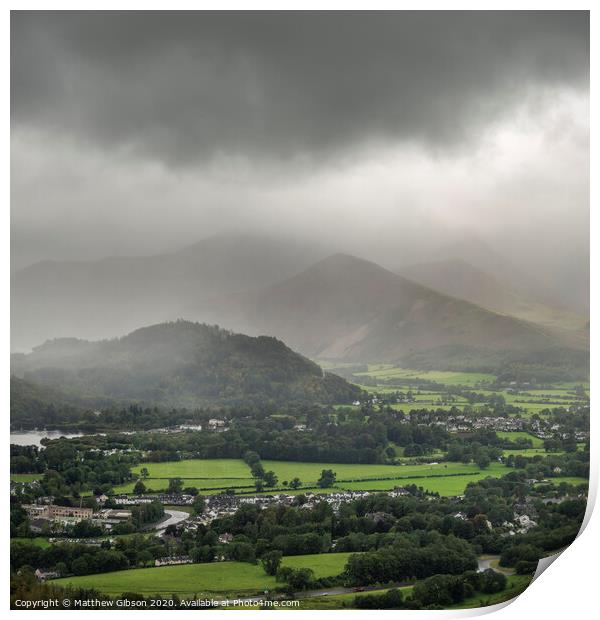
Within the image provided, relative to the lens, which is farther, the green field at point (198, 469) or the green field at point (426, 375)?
the green field at point (426, 375)

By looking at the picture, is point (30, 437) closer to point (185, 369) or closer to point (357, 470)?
point (185, 369)

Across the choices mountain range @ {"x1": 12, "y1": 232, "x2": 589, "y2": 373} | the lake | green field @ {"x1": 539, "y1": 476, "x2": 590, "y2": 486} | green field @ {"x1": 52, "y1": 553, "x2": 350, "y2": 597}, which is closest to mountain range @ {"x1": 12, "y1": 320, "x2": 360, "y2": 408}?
mountain range @ {"x1": 12, "y1": 232, "x2": 589, "y2": 373}

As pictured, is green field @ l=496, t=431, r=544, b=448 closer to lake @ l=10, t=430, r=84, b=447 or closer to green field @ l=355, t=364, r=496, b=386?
green field @ l=355, t=364, r=496, b=386

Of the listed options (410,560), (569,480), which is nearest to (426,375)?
(569,480)

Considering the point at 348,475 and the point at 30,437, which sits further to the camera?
the point at 348,475

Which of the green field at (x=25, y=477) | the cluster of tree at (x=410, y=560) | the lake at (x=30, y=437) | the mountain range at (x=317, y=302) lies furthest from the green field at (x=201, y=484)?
the mountain range at (x=317, y=302)

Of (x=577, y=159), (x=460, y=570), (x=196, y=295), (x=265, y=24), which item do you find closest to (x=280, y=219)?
(x=196, y=295)

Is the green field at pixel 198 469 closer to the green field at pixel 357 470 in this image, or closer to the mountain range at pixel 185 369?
the green field at pixel 357 470

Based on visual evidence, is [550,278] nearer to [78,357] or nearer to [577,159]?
[577,159]

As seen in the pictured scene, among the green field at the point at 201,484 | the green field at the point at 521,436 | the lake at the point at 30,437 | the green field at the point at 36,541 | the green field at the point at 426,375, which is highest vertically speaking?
the green field at the point at 426,375
